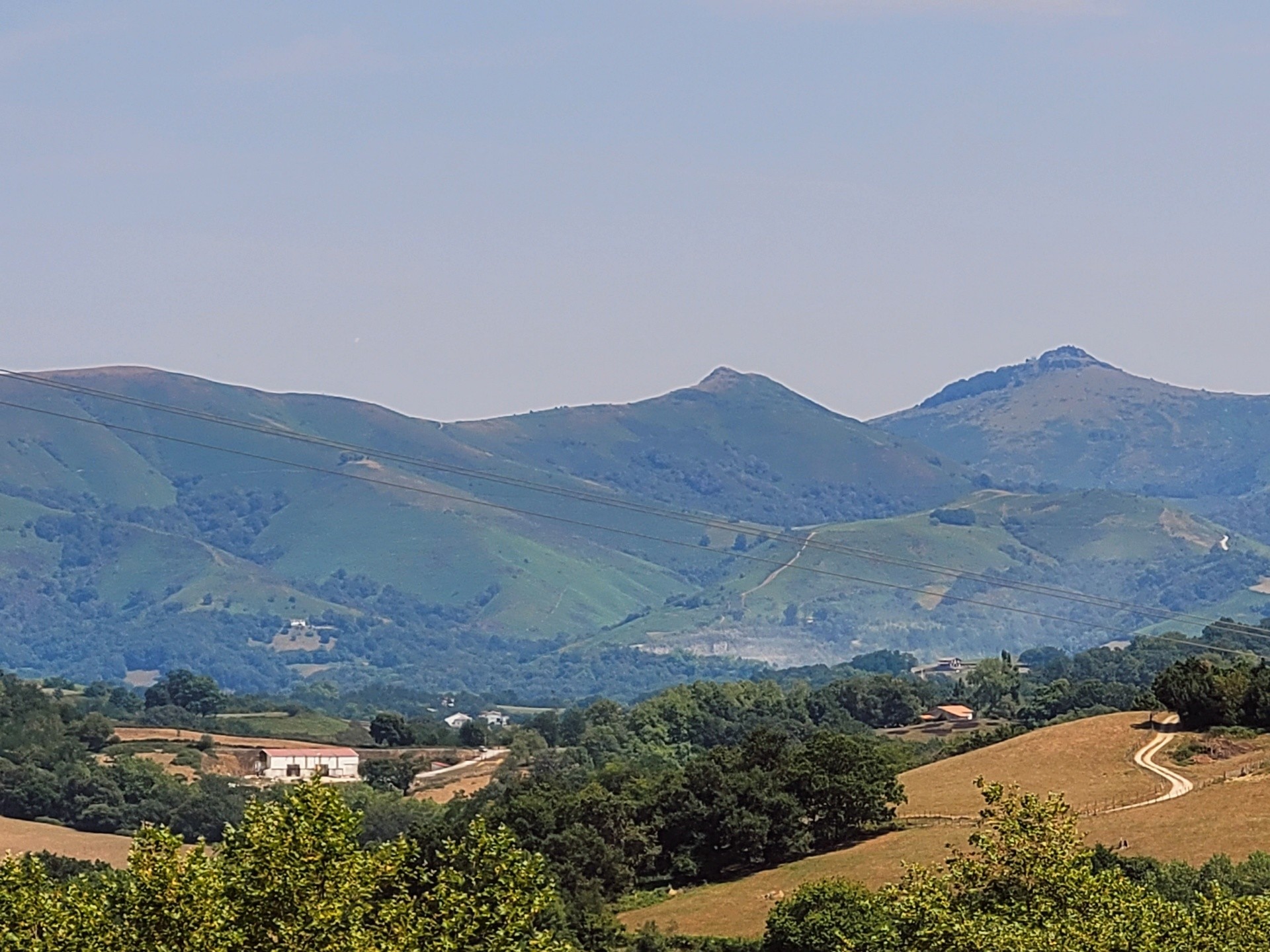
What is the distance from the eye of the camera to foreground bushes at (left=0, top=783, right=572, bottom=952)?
89.9 ft

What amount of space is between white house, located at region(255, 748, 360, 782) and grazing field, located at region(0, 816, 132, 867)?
27471 millimetres

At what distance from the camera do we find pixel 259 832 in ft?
94.2

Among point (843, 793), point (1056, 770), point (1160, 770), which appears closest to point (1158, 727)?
point (1056, 770)

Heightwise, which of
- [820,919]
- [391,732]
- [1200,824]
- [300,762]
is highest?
[1200,824]

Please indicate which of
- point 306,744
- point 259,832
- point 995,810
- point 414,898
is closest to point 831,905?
point 995,810

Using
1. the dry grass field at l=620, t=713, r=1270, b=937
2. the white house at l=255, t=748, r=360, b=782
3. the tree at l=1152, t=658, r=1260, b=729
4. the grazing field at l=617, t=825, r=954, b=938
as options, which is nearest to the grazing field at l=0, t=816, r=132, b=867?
the white house at l=255, t=748, r=360, b=782

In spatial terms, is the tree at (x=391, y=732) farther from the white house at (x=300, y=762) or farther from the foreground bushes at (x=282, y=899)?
the foreground bushes at (x=282, y=899)

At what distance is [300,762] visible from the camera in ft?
509

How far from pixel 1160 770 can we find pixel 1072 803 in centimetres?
Answer: 691

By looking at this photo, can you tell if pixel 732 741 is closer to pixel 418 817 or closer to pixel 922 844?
pixel 418 817

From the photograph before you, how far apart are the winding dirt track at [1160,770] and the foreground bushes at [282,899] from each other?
160ft

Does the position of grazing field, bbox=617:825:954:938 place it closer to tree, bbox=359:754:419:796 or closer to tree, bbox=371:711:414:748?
tree, bbox=359:754:419:796

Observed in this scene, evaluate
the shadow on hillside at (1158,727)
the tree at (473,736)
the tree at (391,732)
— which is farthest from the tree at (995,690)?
the shadow on hillside at (1158,727)

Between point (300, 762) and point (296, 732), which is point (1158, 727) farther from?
point (296, 732)
